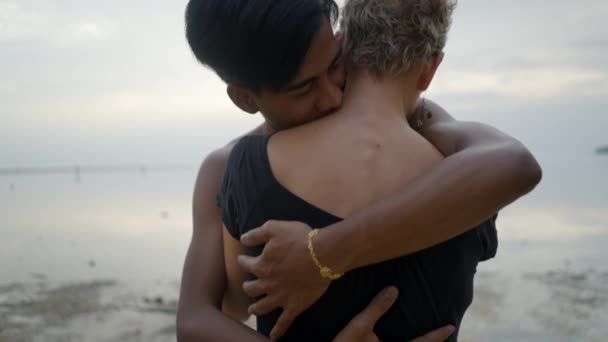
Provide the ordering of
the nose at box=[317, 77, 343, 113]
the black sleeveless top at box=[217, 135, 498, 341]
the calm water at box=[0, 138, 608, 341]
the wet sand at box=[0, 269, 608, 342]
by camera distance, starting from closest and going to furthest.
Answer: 1. the black sleeveless top at box=[217, 135, 498, 341]
2. the nose at box=[317, 77, 343, 113]
3. the wet sand at box=[0, 269, 608, 342]
4. the calm water at box=[0, 138, 608, 341]

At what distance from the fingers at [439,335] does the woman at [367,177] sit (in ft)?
0.07

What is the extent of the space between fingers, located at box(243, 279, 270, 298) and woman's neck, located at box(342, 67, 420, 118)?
0.53 m

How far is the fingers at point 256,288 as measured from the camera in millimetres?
1444

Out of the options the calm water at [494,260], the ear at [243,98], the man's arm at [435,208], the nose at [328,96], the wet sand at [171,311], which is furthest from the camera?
the calm water at [494,260]

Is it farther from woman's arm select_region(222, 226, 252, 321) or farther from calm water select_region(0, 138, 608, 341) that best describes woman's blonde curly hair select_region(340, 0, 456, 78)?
calm water select_region(0, 138, 608, 341)

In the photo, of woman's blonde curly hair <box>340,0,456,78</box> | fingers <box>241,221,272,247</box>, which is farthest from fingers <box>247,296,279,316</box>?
woman's blonde curly hair <box>340,0,456,78</box>

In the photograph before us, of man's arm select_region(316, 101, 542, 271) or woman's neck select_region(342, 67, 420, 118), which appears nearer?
man's arm select_region(316, 101, 542, 271)

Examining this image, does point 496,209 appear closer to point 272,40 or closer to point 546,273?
point 272,40

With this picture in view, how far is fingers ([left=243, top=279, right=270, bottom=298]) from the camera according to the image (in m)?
1.44

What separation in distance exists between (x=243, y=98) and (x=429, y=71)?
22.8 inches

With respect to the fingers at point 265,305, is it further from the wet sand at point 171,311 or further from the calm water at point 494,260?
the calm water at point 494,260

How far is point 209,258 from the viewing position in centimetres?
169

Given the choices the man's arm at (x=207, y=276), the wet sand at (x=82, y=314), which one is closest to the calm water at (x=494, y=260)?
the wet sand at (x=82, y=314)

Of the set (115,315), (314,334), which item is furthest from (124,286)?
(314,334)
